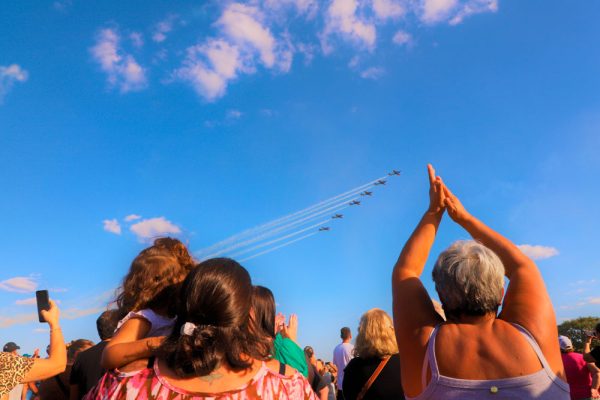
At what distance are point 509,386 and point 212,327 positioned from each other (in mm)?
1648

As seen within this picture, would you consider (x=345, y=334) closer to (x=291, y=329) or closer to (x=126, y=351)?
(x=291, y=329)

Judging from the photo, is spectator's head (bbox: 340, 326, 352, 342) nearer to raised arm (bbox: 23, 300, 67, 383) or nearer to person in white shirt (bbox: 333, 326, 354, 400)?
person in white shirt (bbox: 333, 326, 354, 400)

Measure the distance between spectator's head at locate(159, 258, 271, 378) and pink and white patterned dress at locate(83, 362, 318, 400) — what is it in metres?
0.09

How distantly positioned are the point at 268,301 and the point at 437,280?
7.83 ft

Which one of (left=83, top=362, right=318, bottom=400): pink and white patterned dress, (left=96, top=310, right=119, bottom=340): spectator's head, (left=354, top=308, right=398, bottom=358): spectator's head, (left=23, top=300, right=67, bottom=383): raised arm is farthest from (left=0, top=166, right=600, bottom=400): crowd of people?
(left=96, top=310, right=119, bottom=340): spectator's head

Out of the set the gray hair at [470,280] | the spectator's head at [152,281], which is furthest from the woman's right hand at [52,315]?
the gray hair at [470,280]

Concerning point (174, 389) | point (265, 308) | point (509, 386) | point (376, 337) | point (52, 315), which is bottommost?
point (509, 386)

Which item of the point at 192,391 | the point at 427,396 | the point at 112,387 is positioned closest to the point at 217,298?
the point at 192,391

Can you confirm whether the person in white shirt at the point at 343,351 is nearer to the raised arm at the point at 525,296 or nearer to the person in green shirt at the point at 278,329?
the person in green shirt at the point at 278,329

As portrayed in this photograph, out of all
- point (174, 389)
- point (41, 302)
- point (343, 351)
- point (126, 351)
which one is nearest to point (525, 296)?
point (174, 389)

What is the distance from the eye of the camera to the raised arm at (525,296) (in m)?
2.70

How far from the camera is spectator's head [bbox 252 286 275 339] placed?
4879 millimetres

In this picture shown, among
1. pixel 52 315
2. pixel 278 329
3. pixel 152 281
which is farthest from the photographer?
pixel 278 329

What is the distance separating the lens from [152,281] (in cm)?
367
